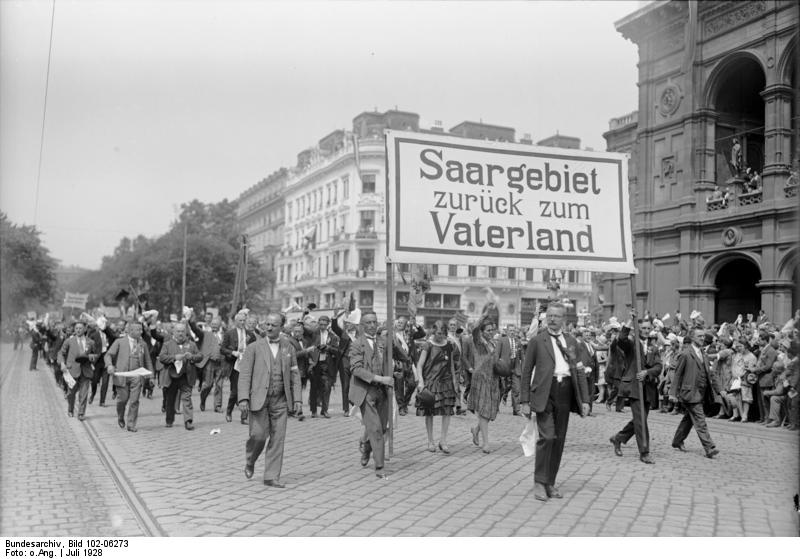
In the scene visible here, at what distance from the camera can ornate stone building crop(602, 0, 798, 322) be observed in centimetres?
2405

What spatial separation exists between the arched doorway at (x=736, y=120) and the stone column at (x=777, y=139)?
2.67 m

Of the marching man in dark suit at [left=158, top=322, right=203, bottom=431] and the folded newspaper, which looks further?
the marching man in dark suit at [left=158, top=322, right=203, bottom=431]

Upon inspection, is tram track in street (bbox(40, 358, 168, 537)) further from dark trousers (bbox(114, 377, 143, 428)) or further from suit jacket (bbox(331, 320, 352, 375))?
suit jacket (bbox(331, 320, 352, 375))

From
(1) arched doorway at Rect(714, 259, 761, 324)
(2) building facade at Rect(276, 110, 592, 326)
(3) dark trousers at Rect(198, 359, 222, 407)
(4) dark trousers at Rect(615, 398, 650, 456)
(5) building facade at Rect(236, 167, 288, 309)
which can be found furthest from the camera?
(5) building facade at Rect(236, 167, 288, 309)

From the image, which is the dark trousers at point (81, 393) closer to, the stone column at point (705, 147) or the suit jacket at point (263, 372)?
the suit jacket at point (263, 372)

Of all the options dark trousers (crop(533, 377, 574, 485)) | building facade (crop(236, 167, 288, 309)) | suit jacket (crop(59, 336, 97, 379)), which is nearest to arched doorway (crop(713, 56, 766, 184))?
dark trousers (crop(533, 377, 574, 485))

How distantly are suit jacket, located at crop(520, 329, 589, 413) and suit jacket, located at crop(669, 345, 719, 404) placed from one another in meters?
3.16

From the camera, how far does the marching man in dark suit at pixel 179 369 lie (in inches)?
499

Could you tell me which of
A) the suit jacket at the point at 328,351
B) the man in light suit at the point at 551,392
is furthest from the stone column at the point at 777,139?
the man in light suit at the point at 551,392

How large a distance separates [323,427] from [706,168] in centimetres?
2004
